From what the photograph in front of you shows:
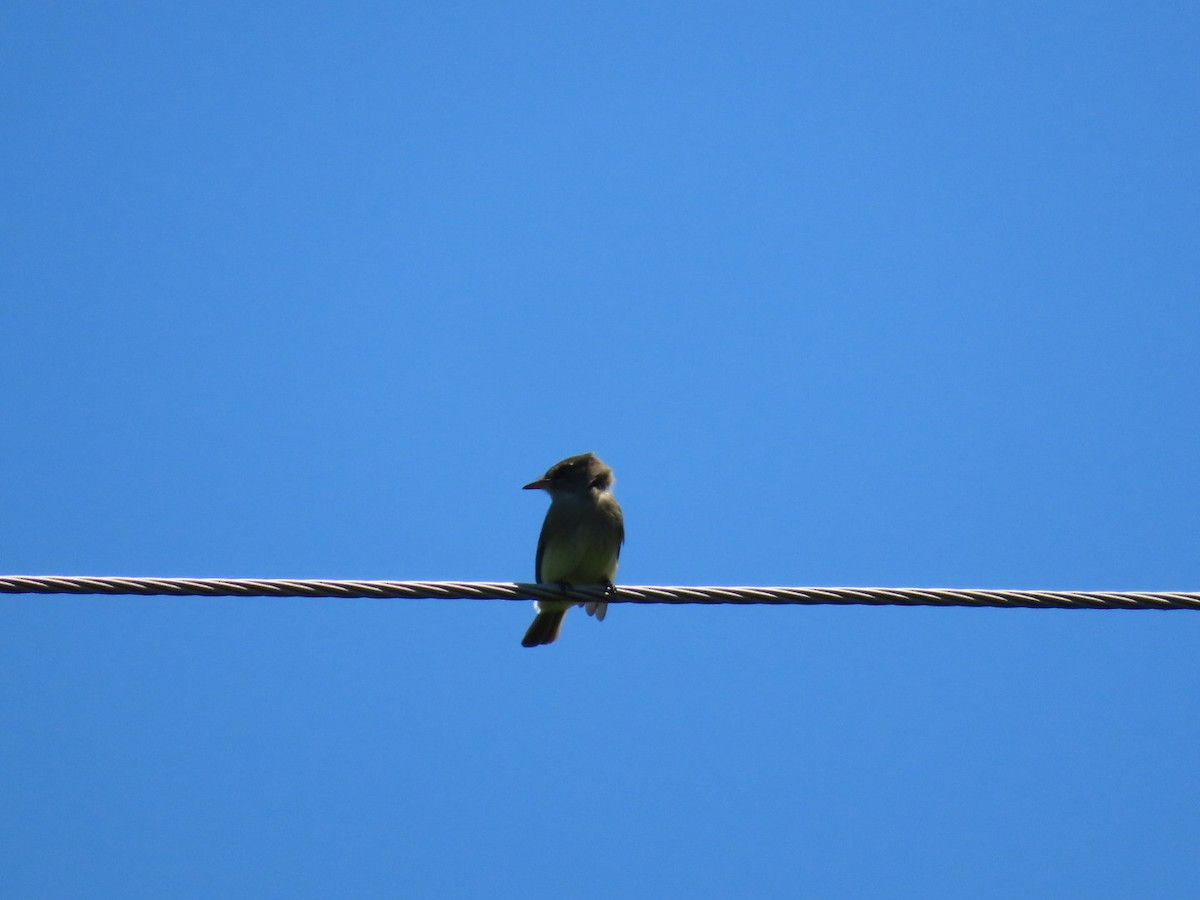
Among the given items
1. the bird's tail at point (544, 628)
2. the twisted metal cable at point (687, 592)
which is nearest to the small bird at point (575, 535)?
the bird's tail at point (544, 628)

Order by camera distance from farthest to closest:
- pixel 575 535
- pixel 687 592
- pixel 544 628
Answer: pixel 544 628 < pixel 575 535 < pixel 687 592

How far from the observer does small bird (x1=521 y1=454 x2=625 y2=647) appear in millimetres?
8867

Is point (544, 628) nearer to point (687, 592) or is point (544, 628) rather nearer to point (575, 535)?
point (575, 535)

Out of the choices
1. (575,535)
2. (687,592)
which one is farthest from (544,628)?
(687,592)

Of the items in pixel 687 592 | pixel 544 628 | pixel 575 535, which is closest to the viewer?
pixel 687 592

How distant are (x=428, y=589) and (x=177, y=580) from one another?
3.51 feet

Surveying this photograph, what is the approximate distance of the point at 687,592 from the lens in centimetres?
573

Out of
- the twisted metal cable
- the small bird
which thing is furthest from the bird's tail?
the twisted metal cable

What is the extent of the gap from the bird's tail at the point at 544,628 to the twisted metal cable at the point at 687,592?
3356 millimetres

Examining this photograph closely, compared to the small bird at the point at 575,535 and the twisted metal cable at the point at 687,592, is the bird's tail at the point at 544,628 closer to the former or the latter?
the small bird at the point at 575,535

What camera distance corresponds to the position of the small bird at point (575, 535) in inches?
349

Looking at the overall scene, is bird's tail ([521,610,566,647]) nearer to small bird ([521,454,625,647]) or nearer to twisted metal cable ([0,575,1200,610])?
small bird ([521,454,625,647])

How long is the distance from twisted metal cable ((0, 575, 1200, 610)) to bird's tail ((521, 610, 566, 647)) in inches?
132

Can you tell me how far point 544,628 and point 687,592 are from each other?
353 cm
